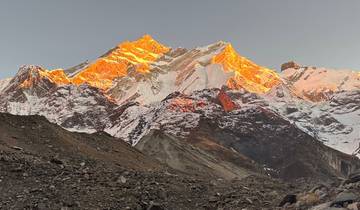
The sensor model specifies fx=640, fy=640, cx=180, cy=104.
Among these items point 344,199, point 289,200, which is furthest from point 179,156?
point 344,199

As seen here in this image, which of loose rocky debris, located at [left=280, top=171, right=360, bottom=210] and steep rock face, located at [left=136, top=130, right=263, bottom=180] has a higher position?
steep rock face, located at [left=136, top=130, right=263, bottom=180]

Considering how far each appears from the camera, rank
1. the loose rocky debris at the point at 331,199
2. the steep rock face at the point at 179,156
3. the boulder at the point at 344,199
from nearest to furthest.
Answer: the loose rocky debris at the point at 331,199 → the boulder at the point at 344,199 → the steep rock face at the point at 179,156

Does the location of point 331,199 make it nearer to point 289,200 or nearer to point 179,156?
point 289,200

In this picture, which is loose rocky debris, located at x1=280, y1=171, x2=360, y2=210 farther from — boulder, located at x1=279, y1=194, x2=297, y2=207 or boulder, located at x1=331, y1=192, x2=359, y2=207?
boulder, located at x1=279, y1=194, x2=297, y2=207

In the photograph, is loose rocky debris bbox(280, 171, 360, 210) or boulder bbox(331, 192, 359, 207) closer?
loose rocky debris bbox(280, 171, 360, 210)

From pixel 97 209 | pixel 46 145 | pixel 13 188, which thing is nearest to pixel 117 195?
pixel 97 209

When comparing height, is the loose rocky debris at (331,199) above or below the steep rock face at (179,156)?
below

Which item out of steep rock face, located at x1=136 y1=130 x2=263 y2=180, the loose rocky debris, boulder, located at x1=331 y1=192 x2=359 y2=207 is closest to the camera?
the loose rocky debris

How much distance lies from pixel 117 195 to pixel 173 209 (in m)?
2.78

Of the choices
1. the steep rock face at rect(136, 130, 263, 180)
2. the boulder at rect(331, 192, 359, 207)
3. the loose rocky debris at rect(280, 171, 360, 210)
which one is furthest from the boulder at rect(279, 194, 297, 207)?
the steep rock face at rect(136, 130, 263, 180)

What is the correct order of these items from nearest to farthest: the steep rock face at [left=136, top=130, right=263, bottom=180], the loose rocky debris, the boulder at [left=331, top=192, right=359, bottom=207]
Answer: the loose rocky debris → the boulder at [left=331, top=192, right=359, bottom=207] → the steep rock face at [left=136, top=130, right=263, bottom=180]

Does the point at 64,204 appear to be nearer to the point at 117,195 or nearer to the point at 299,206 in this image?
the point at 117,195

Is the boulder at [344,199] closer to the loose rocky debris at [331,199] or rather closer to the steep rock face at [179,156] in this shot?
the loose rocky debris at [331,199]

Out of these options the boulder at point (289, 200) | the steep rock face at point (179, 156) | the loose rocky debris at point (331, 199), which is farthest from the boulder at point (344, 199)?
the steep rock face at point (179, 156)
